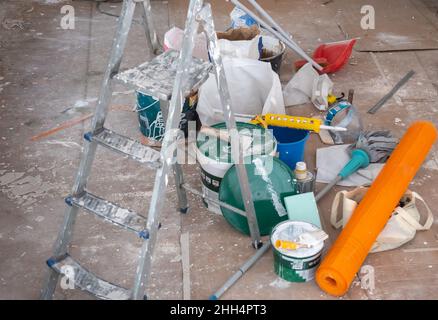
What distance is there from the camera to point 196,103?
3969 millimetres

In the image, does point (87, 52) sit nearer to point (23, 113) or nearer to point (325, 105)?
point (23, 113)

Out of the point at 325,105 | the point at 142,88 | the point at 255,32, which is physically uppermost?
the point at 142,88

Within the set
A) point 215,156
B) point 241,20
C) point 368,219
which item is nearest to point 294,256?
point 368,219

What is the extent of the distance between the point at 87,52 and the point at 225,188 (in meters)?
2.51

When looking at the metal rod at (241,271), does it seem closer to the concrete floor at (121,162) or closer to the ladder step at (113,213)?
the concrete floor at (121,162)

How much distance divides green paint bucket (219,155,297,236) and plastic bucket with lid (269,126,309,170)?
0.32 m

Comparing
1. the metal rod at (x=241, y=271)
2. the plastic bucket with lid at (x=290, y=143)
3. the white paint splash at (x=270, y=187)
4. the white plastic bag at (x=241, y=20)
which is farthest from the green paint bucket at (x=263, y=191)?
the white plastic bag at (x=241, y=20)

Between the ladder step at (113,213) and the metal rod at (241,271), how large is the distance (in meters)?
0.55

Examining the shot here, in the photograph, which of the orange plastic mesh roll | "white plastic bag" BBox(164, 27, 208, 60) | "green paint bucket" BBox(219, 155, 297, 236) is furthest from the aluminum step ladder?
"white plastic bag" BBox(164, 27, 208, 60)

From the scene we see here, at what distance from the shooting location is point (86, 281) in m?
2.83

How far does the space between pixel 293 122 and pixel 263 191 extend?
538mm

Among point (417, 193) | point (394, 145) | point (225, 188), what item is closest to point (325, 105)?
point (394, 145)

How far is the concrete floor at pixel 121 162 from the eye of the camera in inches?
121

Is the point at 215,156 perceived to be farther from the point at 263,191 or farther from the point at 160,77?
the point at 160,77
